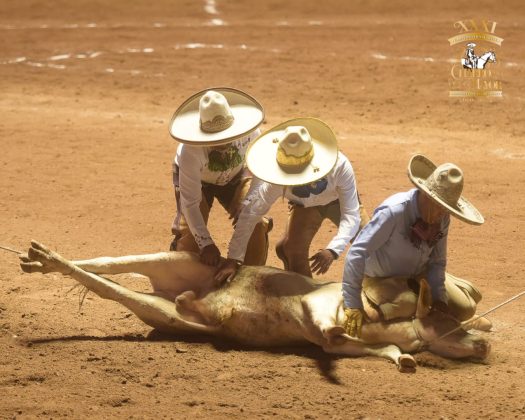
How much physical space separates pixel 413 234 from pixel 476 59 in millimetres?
8731

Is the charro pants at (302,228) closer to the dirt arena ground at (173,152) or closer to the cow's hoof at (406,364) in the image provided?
the dirt arena ground at (173,152)

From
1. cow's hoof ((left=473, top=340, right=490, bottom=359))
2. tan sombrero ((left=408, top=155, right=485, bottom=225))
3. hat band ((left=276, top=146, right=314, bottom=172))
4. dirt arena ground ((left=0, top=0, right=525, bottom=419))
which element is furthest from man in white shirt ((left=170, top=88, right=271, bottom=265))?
cow's hoof ((left=473, top=340, right=490, bottom=359))

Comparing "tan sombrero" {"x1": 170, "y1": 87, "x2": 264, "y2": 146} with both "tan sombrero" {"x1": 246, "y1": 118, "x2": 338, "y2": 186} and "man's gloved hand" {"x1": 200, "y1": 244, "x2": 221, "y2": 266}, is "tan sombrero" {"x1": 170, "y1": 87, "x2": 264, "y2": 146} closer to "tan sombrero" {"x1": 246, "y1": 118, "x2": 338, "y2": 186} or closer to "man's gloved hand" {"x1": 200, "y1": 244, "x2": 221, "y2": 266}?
"tan sombrero" {"x1": 246, "y1": 118, "x2": 338, "y2": 186}

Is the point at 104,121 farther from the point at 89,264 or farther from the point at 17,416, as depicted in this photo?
the point at 17,416

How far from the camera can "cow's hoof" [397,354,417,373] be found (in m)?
5.72

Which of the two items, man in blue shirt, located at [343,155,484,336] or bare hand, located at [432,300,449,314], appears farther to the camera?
bare hand, located at [432,300,449,314]

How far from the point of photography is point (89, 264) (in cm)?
645

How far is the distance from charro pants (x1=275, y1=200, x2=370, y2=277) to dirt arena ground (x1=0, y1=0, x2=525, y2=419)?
87cm

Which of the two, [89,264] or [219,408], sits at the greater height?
[89,264]

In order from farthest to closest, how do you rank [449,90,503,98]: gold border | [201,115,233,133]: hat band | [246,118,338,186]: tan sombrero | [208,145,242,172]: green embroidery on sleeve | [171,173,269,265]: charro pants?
[449,90,503,98]: gold border, [171,173,269,265]: charro pants, [208,145,242,172]: green embroidery on sleeve, [201,115,233,133]: hat band, [246,118,338,186]: tan sombrero

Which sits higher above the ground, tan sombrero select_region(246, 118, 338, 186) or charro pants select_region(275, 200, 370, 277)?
tan sombrero select_region(246, 118, 338, 186)

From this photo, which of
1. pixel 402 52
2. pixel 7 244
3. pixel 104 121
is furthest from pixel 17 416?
pixel 402 52

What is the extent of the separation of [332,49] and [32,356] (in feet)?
32.7

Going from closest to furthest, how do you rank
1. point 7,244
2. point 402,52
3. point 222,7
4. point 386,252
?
point 386,252
point 7,244
point 402,52
point 222,7
